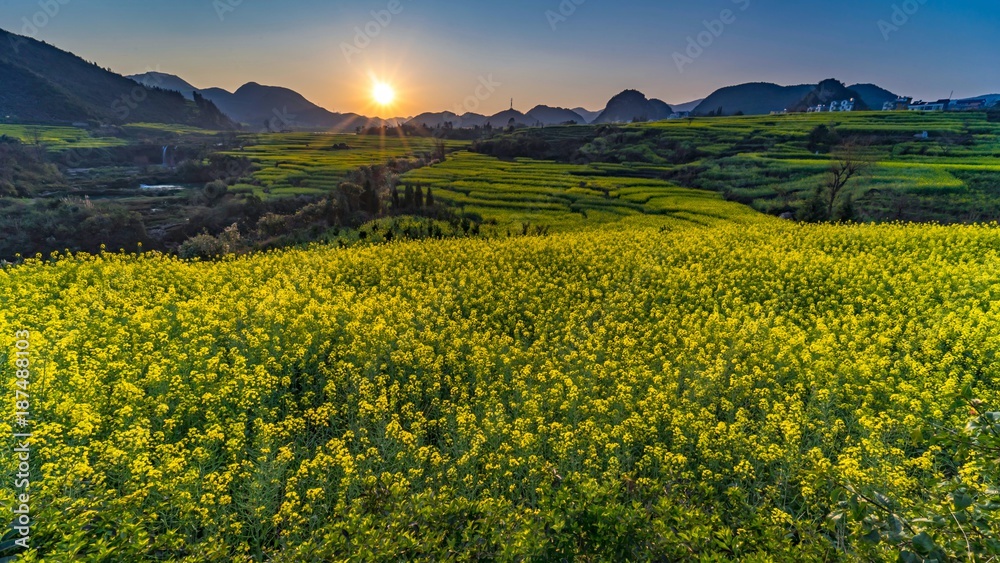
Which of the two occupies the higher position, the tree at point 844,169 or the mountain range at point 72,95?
the mountain range at point 72,95

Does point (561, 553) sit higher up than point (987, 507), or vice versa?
point (987, 507)

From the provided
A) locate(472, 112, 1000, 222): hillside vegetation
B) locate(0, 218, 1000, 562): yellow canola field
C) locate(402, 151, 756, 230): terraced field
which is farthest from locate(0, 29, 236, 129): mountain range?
locate(0, 218, 1000, 562): yellow canola field

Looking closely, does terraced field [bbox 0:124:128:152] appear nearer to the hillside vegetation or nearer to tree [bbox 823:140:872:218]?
the hillside vegetation

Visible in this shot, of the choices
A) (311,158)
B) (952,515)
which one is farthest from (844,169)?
(311,158)

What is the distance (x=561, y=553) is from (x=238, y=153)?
96.9 meters

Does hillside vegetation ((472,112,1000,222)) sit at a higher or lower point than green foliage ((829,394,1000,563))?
higher

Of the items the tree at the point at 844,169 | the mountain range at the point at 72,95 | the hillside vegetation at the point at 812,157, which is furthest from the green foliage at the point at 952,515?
the mountain range at the point at 72,95

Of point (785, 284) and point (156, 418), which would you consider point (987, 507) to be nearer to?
point (156, 418)

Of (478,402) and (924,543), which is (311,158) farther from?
(924,543)

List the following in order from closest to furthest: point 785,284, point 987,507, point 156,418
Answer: point 987,507 < point 156,418 < point 785,284

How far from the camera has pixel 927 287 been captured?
13.8 metres

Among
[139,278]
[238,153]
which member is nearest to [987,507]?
[139,278]

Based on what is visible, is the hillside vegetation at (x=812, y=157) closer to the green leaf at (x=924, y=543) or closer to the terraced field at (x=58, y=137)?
the green leaf at (x=924, y=543)

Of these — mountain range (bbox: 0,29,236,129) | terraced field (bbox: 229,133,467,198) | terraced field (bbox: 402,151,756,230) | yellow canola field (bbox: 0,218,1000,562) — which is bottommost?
yellow canola field (bbox: 0,218,1000,562)
